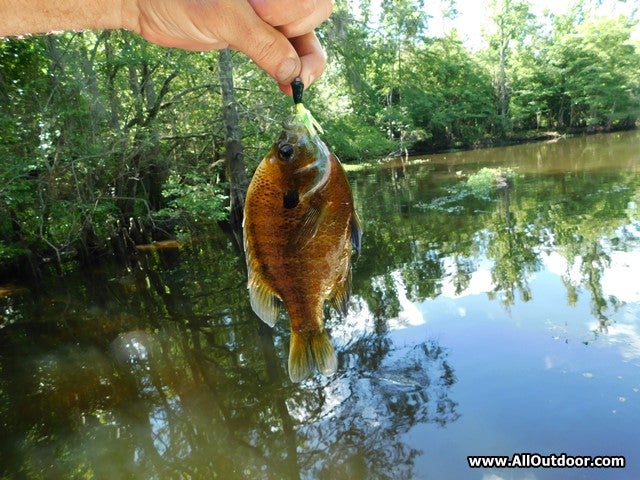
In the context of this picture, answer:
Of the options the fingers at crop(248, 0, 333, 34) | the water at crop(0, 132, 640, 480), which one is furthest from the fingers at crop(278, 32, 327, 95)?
the water at crop(0, 132, 640, 480)

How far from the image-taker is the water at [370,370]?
197 inches

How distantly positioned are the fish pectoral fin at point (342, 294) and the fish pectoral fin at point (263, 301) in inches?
10.3

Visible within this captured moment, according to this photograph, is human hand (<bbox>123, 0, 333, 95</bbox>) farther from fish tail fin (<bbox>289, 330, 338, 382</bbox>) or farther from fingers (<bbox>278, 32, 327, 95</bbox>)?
fish tail fin (<bbox>289, 330, 338, 382</bbox>)

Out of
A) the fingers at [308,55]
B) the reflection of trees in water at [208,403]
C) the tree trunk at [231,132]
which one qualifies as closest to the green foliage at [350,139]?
the tree trunk at [231,132]

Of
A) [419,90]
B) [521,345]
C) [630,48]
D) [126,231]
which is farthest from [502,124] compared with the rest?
[521,345]


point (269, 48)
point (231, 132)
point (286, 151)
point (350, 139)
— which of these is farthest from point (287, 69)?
point (350, 139)

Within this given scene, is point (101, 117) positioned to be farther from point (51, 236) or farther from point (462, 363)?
point (462, 363)

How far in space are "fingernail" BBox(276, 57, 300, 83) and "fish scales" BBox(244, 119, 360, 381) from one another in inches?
10.2

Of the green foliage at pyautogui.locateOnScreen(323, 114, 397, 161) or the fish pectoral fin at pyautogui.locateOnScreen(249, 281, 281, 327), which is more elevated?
the green foliage at pyautogui.locateOnScreen(323, 114, 397, 161)

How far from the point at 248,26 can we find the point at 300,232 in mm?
838

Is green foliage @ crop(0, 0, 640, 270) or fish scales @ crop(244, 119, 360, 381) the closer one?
fish scales @ crop(244, 119, 360, 381)

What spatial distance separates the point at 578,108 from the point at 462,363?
4806 cm

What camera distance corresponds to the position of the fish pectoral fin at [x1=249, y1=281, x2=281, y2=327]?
1953 mm

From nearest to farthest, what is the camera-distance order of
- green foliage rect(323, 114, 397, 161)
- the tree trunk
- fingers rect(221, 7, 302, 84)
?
1. fingers rect(221, 7, 302, 84)
2. the tree trunk
3. green foliage rect(323, 114, 397, 161)
